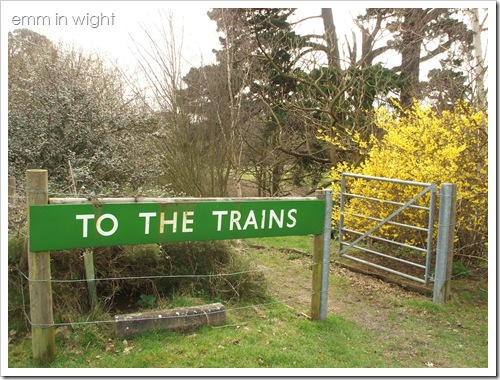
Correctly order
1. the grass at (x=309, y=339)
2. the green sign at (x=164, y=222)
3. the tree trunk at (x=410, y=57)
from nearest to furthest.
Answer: the green sign at (x=164, y=222), the grass at (x=309, y=339), the tree trunk at (x=410, y=57)

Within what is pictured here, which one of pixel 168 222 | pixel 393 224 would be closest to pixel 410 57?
pixel 393 224

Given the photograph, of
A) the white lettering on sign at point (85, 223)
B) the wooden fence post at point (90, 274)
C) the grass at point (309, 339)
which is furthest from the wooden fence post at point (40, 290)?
the wooden fence post at point (90, 274)

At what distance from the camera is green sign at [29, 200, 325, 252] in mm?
3350

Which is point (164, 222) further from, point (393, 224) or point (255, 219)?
point (393, 224)

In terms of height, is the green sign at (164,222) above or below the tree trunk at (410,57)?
below

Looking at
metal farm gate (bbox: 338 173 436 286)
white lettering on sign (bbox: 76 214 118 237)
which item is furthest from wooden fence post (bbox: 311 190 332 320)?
white lettering on sign (bbox: 76 214 118 237)

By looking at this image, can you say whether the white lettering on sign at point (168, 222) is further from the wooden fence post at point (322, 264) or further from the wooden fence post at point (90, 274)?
the wooden fence post at point (322, 264)

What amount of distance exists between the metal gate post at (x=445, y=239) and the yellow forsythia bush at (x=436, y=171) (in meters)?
0.67

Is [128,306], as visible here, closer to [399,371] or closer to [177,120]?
[399,371]

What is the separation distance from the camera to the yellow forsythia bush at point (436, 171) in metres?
6.30

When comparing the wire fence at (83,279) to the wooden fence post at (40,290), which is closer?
the wooden fence post at (40,290)

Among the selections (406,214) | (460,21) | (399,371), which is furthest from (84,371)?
(460,21)

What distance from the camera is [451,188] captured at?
559cm

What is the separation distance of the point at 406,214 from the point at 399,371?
3.63 metres
